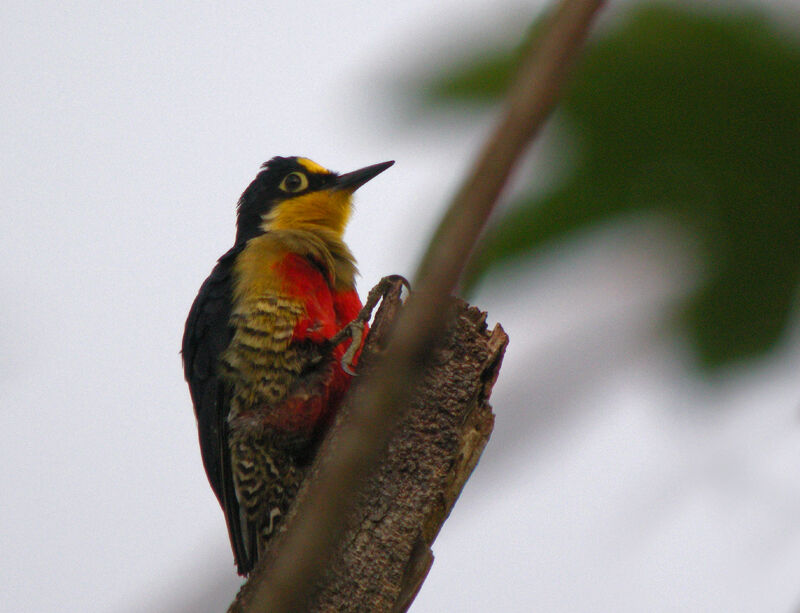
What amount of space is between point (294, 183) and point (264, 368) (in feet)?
5.97

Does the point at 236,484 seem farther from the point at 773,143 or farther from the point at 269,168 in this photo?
the point at 773,143

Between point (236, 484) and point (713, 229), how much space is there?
266 centimetres

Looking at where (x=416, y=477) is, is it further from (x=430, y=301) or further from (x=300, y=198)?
(x=300, y=198)

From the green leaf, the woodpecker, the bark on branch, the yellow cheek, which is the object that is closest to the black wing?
the woodpecker

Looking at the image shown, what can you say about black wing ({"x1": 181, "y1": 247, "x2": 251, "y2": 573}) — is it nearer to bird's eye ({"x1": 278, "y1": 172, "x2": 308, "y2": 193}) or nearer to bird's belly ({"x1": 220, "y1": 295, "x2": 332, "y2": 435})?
bird's belly ({"x1": 220, "y1": 295, "x2": 332, "y2": 435})

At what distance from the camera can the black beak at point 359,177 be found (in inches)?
216

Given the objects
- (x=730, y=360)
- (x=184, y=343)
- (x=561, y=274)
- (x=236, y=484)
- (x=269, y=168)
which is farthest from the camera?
(x=269, y=168)

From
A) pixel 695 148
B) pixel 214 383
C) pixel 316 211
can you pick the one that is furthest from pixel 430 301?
pixel 316 211

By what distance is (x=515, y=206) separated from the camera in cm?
262

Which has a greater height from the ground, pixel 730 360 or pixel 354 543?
pixel 730 360

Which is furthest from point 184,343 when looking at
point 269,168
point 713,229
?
point 713,229

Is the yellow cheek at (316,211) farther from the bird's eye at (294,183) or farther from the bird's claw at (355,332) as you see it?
the bird's claw at (355,332)

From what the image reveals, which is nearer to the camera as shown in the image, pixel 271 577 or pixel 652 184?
pixel 271 577

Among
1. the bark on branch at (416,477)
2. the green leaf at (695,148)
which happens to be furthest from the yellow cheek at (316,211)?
the green leaf at (695,148)
